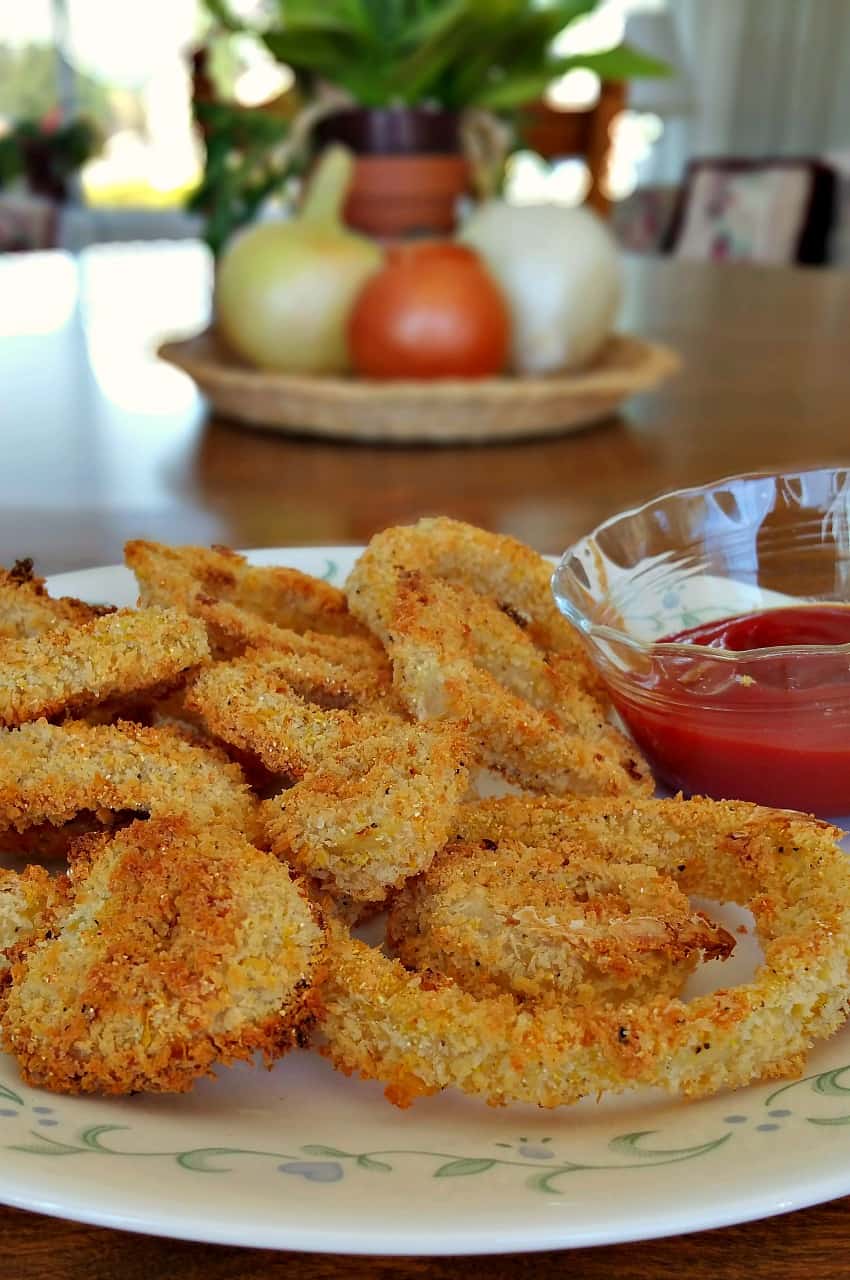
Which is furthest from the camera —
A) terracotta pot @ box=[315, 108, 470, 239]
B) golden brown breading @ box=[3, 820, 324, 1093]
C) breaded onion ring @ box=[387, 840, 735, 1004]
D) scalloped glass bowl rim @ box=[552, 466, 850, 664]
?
terracotta pot @ box=[315, 108, 470, 239]

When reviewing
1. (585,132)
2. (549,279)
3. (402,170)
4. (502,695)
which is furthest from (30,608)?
(585,132)

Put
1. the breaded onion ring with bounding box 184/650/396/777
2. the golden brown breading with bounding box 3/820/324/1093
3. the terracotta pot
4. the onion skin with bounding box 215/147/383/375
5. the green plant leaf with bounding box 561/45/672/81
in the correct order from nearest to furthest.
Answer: the golden brown breading with bounding box 3/820/324/1093, the breaded onion ring with bounding box 184/650/396/777, the onion skin with bounding box 215/147/383/375, the terracotta pot, the green plant leaf with bounding box 561/45/672/81

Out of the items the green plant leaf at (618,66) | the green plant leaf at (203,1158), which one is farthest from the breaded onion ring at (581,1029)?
the green plant leaf at (618,66)

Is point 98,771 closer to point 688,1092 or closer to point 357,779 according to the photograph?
point 357,779

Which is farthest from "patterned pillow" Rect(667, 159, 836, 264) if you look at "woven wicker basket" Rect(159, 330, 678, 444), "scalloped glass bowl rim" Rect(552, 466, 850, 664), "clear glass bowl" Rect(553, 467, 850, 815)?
"scalloped glass bowl rim" Rect(552, 466, 850, 664)

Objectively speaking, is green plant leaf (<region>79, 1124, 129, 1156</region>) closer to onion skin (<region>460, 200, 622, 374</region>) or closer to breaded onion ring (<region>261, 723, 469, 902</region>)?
breaded onion ring (<region>261, 723, 469, 902</region>)

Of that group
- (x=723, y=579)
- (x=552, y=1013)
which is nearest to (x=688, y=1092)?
(x=552, y=1013)

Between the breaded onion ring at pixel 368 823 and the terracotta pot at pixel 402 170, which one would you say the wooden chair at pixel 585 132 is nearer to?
the terracotta pot at pixel 402 170
